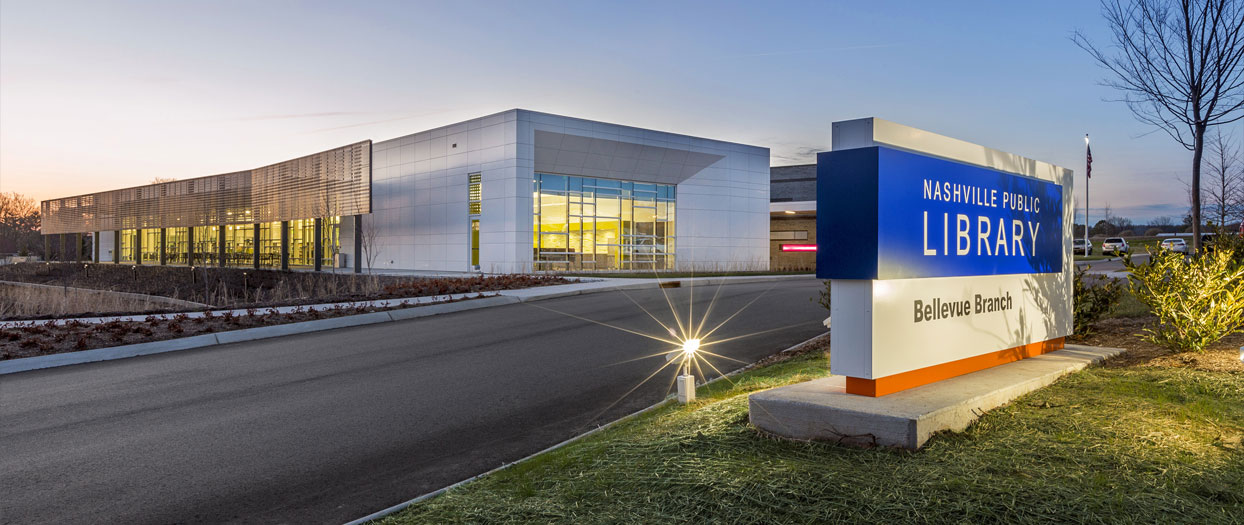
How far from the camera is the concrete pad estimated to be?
14.7 ft

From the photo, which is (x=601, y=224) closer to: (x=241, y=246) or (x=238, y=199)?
(x=238, y=199)

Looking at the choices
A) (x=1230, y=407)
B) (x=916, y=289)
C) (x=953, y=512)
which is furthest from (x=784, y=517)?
(x=1230, y=407)

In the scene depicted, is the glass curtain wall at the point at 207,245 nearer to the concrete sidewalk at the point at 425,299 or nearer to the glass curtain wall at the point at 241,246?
the glass curtain wall at the point at 241,246

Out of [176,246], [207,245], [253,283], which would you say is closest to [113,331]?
[253,283]

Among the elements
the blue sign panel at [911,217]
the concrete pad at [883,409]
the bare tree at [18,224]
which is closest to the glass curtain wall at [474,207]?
the blue sign panel at [911,217]

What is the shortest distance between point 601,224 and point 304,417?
104 feet

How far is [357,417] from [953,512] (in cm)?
612

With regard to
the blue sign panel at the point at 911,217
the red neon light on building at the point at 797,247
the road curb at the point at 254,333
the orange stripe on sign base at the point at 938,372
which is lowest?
the road curb at the point at 254,333

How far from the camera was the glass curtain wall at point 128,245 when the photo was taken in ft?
229

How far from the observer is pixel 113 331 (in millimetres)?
12656

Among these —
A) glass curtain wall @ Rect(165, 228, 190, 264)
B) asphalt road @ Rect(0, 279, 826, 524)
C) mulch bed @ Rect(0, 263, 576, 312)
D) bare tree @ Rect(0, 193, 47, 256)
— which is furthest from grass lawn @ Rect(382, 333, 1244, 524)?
bare tree @ Rect(0, 193, 47, 256)

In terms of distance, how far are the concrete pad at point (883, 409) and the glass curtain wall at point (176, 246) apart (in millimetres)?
68147

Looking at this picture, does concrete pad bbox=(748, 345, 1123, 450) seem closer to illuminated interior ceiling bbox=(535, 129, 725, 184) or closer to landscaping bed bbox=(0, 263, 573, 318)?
landscaping bed bbox=(0, 263, 573, 318)

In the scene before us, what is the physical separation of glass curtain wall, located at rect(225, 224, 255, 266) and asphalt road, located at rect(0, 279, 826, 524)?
1780 inches
